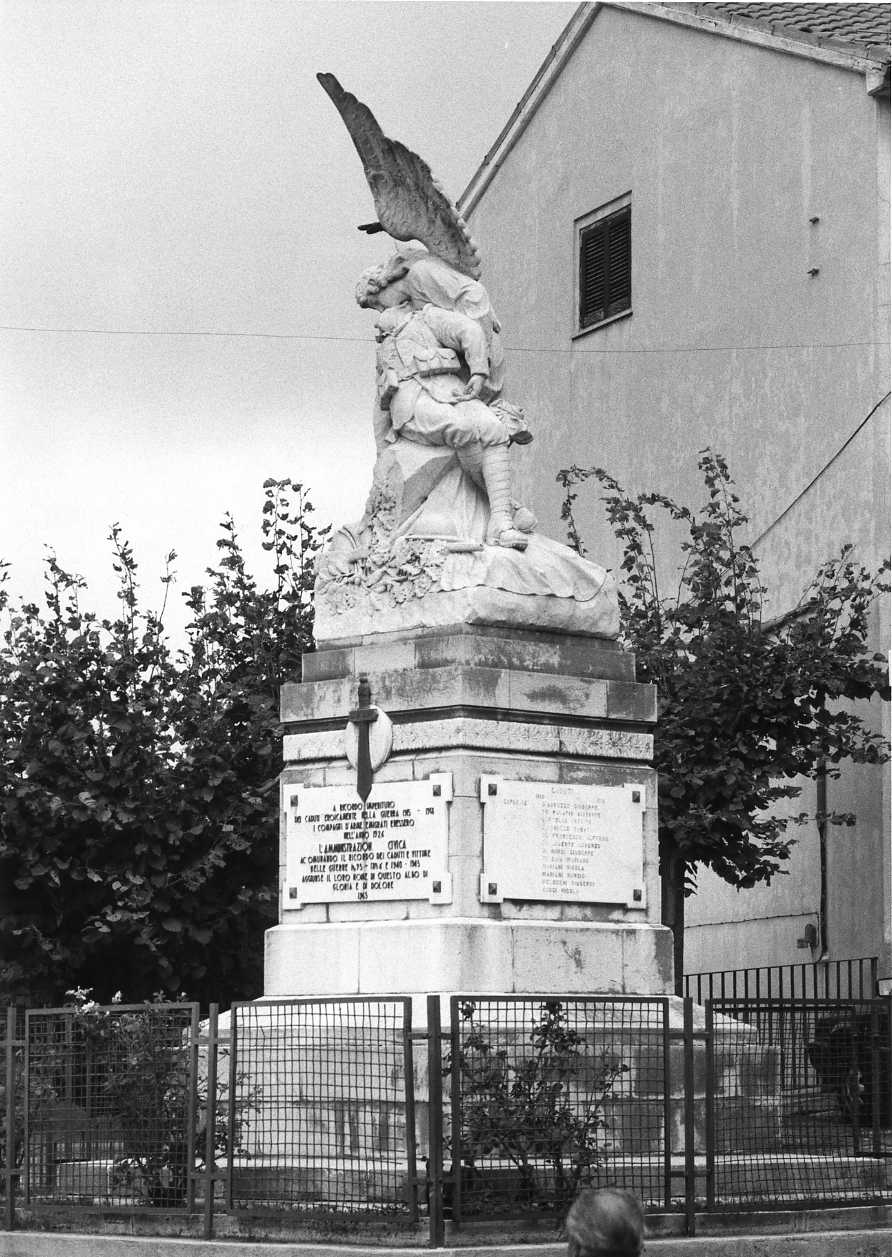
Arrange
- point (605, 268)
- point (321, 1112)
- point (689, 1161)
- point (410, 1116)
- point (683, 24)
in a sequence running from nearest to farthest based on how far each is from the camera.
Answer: point (410, 1116), point (689, 1161), point (321, 1112), point (683, 24), point (605, 268)

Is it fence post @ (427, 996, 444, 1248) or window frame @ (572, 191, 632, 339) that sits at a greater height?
window frame @ (572, 191, 632, 339)

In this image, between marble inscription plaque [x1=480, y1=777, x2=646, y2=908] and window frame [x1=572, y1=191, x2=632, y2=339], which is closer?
marble inscription plaque [x1=480, y1=777, x2=646, y2=908]

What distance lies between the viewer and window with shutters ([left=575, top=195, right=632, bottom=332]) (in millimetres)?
27969

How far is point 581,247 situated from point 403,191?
14.7 meters

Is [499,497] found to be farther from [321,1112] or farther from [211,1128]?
[211,1128]

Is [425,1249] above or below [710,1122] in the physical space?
below

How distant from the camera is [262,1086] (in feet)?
39.9

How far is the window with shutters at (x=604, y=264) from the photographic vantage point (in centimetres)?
2797

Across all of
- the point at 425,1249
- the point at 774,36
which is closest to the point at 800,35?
the point at 774,36

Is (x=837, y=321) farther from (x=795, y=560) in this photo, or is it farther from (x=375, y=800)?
(x=375, y=800)

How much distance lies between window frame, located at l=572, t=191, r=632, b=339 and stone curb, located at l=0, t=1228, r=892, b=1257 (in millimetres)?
17325

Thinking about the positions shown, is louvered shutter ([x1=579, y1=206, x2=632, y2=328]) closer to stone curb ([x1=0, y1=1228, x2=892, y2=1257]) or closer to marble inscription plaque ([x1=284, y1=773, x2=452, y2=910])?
marble inscription plaque ([x1=284, y1=773, x2=452, y2=910])

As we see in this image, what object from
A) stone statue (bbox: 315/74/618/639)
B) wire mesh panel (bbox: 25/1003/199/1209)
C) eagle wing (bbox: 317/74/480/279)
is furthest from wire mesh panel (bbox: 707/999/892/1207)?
eagle wing (bbox: 317/74/480/279)

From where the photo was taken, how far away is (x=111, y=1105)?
1249 centimetres
